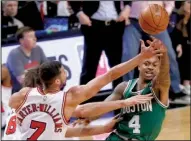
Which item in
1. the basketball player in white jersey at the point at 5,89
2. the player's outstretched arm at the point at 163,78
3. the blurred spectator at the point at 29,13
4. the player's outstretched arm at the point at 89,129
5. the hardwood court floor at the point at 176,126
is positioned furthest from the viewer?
the blurred spectator at the point at 29,13

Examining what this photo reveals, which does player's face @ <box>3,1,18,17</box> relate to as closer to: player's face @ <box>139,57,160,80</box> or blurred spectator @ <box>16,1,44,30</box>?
blurred spectator @ <box>16,1,44,30</box>

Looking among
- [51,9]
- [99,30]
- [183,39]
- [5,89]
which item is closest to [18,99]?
[5,89]

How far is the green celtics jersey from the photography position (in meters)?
3.09

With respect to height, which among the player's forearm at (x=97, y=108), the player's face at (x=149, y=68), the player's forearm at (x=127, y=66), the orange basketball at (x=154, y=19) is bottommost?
the player's forearm at (x=97, y=108)

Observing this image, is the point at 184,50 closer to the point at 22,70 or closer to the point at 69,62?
the point at 69,62

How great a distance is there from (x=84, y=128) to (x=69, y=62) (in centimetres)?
Result: 187

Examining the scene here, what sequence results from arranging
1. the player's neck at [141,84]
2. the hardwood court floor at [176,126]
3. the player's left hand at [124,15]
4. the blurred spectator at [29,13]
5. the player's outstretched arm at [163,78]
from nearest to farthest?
the player's outstretched arm at [163,78] < the player's neck at [141,84] < the player's left hand at [124,15] < the hardwood court floor at [176,126] < the blurred spectator at [29,13]

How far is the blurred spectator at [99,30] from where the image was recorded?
4195 mm

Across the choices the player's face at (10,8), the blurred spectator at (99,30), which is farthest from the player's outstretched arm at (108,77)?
the player's face at (10,8)

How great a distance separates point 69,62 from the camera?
5.10 m

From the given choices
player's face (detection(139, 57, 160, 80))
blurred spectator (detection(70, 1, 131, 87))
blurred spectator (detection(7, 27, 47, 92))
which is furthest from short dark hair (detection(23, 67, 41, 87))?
blurred spectator (detection(70, 1, 131, 87))

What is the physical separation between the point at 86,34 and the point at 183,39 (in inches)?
60.7

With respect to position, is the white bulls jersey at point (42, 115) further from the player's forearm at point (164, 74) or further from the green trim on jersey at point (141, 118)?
the player's forearm at point (164, 74)

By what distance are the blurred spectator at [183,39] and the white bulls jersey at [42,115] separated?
8.65 feet
